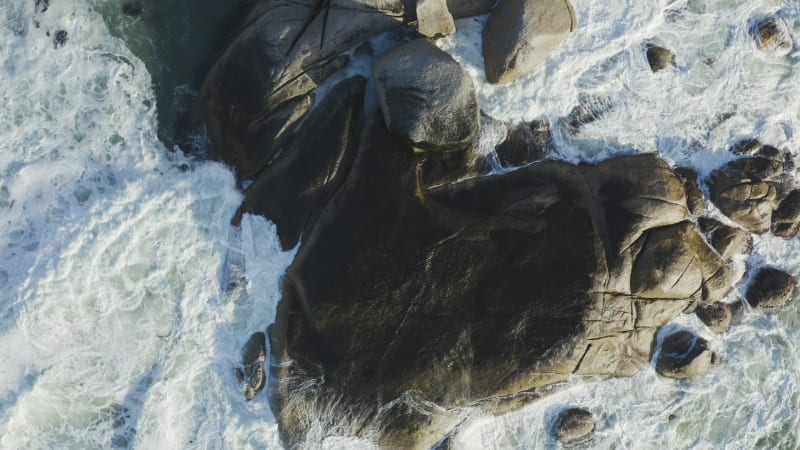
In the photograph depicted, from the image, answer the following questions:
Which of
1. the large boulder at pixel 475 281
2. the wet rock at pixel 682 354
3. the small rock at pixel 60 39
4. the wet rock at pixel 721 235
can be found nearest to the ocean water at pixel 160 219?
the small rock at pixel 60 39

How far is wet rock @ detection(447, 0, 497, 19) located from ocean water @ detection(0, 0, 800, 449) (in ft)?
0.50

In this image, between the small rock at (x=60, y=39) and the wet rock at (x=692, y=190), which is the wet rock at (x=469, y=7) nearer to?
the wet rock at (x=692, y=190)

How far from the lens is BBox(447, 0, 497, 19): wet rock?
9062 mm

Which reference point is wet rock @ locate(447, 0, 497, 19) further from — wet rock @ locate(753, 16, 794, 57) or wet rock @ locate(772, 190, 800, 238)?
wet rock @ locate(772, 190, 800, 238)

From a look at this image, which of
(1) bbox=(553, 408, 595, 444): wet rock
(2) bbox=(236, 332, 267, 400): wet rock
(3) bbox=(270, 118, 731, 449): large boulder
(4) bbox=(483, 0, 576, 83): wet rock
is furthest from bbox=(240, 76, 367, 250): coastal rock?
(1) bbox=(553, 408, 595, 444): wet rock

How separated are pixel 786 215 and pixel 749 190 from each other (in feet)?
3.20

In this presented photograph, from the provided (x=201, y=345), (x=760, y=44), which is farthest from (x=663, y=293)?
(x=201, y=345)

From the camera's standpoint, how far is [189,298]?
9.42 m

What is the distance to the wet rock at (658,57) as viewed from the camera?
9469 mm

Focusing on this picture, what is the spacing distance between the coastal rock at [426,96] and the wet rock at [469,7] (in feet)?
3.01

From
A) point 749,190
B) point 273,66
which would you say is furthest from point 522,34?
point 749,190

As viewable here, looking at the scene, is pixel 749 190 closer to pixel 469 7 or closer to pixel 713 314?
pixel 713 314

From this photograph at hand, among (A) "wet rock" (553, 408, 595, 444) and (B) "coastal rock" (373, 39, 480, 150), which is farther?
(A) "wet rock" (553, 408, 595, 444)

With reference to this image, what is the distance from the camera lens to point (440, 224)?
873 cm
